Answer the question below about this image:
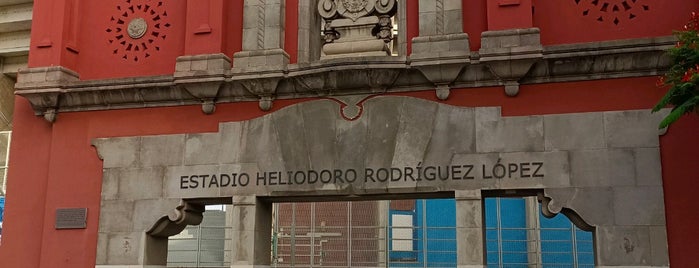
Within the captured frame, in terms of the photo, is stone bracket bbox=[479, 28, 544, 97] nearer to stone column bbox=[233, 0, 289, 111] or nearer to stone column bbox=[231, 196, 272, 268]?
stone column bbox=[233, 0, 289, 111]

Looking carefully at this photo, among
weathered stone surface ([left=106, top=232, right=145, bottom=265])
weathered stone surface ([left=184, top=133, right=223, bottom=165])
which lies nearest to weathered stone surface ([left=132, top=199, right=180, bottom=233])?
weathered stone surface ([left=106, top=232, right=145, bottom=265])

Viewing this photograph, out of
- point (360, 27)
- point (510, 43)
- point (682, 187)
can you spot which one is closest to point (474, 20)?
point (510, 43)

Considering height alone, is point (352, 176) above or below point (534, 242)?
above

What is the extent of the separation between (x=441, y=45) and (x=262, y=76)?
109 inches

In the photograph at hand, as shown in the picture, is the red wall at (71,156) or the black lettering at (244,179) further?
the black lettering at (244,179)

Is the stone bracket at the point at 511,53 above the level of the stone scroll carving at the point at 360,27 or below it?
below

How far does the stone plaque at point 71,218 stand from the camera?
1314 cm

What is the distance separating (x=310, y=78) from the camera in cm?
1226

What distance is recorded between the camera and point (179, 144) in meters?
12.9

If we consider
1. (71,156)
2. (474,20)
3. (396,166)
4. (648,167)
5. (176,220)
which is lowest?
(176,220)

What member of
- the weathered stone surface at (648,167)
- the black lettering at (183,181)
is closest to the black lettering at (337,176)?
the black lettering at (183,181)

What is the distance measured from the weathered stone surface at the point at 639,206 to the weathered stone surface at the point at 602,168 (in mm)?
137

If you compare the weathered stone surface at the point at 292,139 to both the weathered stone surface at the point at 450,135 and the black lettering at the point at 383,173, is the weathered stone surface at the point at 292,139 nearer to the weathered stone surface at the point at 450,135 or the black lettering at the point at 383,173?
the black lettering at the point at 383,173

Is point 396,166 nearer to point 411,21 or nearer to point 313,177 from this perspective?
point 313,177
